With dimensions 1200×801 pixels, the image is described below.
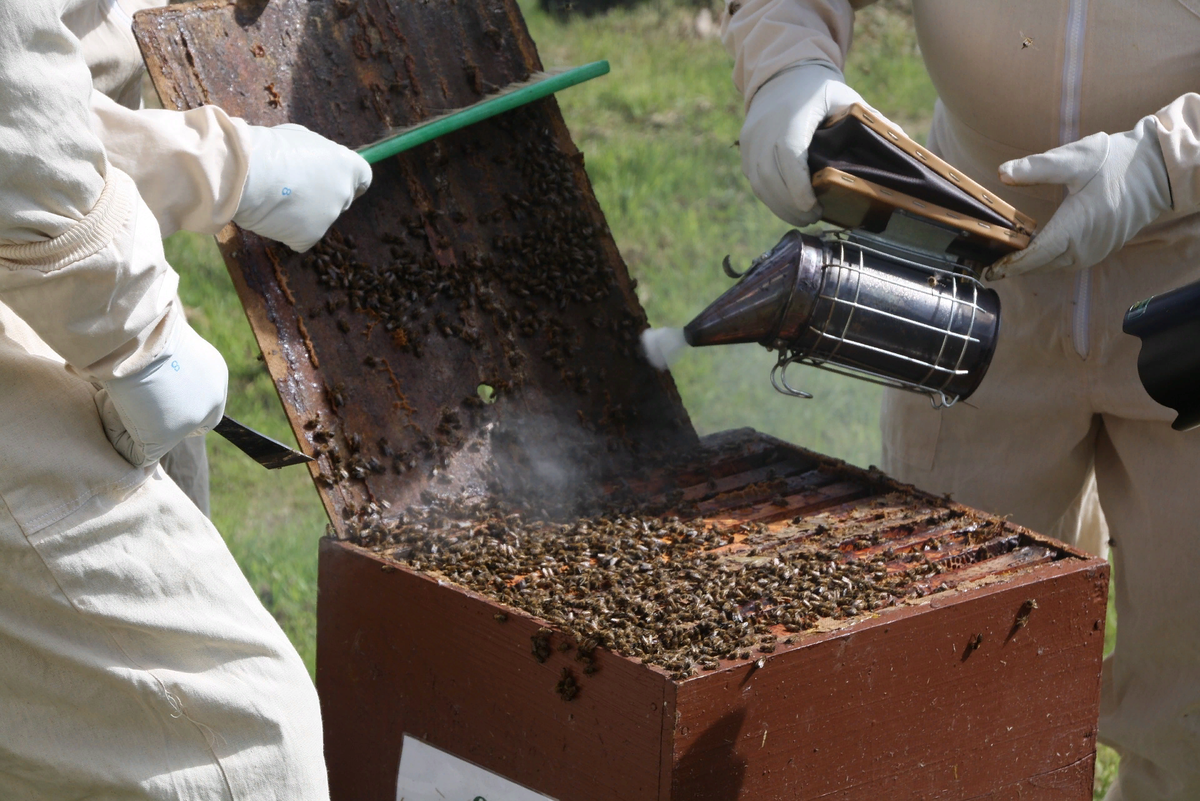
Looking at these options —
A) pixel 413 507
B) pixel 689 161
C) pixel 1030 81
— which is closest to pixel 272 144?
pixel 413 507

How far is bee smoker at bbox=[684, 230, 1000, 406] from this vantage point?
91.4 inches

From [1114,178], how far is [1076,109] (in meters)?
0.26

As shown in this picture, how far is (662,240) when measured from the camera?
6.55m

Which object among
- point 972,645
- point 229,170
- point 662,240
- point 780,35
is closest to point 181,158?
point 229,170

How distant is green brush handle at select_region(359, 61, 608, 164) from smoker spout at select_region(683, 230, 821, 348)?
0.67 m

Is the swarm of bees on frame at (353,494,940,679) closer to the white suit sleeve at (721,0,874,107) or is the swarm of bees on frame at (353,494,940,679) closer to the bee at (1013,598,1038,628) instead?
the bee at (1013,598,1038,628)

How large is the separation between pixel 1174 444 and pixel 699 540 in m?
1.16

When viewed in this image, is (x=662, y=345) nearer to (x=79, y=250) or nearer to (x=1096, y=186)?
(x=1096, y=186)

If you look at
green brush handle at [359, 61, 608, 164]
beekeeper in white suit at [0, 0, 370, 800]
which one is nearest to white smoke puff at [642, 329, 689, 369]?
green brush handle at [359, 61, 608, 164]

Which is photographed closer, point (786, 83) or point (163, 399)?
point (163, 399)

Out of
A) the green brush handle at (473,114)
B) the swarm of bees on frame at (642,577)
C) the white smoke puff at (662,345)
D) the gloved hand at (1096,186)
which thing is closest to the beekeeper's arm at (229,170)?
the green brush handle at (473,114)

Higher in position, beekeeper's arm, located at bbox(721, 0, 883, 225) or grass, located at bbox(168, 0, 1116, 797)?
beekeeper's arm, located at bbox(721, 0, 883, 225)

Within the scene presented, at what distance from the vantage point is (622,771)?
75.8 inches

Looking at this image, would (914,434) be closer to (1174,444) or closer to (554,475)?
(1174,444)
